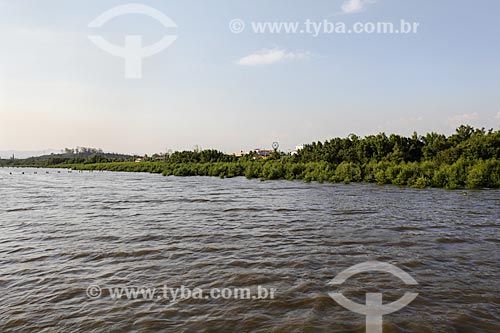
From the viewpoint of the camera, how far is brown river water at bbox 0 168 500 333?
454 centimetres

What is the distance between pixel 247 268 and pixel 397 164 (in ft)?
96.0

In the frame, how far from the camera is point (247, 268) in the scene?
6703 millimetres

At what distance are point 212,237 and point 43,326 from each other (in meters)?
5.38

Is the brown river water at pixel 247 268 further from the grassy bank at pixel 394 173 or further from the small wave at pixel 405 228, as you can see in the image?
the grassy bank at pixel 394 173

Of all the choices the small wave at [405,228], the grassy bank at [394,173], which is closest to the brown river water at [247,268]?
the small wave at [405,228]

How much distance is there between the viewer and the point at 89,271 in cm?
663

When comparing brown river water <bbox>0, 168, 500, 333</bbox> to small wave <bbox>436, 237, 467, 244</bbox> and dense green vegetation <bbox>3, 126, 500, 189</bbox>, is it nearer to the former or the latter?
small wave <bbox>436, 237, 467, 244</bbox>

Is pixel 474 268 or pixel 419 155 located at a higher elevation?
pixel 419 155

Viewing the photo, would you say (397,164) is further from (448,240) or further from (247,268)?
(247,268)

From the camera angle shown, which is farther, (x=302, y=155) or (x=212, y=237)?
(x=302, y=155)

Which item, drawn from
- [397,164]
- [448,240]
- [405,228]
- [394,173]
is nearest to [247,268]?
[448,240]

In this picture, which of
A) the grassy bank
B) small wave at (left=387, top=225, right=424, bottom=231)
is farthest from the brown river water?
the grassy bank

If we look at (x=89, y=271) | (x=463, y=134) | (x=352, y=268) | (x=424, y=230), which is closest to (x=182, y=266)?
(x=89, y=271)

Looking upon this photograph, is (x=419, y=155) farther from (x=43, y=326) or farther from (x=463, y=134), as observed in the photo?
(x=43, y=326)
